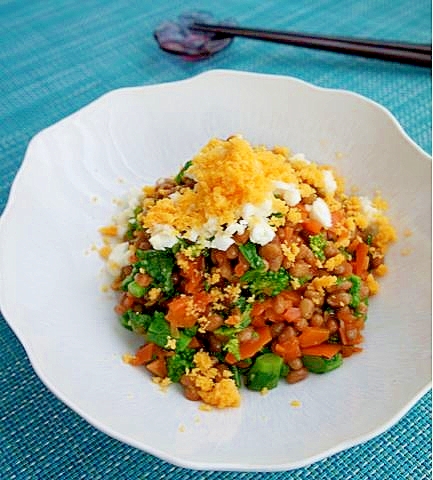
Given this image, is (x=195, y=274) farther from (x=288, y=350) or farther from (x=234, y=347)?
(x=288, y=350)

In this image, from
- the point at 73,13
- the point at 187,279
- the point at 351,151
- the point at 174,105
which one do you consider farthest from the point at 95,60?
the point at 187,279

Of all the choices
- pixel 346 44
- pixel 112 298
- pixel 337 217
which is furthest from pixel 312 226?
pixel 346 44

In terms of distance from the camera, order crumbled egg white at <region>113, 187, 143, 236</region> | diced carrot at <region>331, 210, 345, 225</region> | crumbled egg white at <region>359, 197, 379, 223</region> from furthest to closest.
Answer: crumbled egg white at <region>113, 187, 143, 236</region> → crumbled egg white at <region>359, 197, 379, 223</region> → diced carrot at <region>331, 210, 345, 225</region>

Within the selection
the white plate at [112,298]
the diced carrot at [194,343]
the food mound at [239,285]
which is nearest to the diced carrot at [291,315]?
the food mound at [239,285]

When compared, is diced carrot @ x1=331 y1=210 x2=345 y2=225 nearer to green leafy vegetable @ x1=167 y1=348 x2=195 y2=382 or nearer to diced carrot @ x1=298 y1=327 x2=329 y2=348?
diced carrot @ x1=298 y1=327 x2=329 y2=348

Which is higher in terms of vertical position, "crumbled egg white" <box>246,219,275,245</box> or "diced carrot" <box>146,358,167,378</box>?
"crumbled egg white" <box>246,219,275,245</box>

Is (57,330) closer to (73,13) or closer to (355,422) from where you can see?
(355,422)

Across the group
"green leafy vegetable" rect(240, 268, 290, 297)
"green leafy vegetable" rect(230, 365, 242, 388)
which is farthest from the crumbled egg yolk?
"green leafy vegetable" rect(230, 365, 242, 388)
